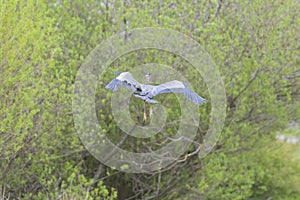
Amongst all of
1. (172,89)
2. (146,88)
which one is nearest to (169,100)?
(172,89)

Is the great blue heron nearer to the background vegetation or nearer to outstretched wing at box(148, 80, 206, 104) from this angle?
outstretched wing at box(148, 80, 206, 104)

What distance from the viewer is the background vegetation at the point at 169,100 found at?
8.94m

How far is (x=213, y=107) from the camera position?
9508mm

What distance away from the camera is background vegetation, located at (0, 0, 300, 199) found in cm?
894

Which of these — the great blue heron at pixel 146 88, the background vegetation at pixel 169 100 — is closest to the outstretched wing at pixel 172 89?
the great blue heron at pixel 146 88

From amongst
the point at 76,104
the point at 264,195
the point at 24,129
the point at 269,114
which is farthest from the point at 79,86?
the point at 264,195

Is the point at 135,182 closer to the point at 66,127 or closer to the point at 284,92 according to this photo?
the point at 66,127

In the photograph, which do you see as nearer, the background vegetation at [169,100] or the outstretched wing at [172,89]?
the outstretched wing at [172,89]

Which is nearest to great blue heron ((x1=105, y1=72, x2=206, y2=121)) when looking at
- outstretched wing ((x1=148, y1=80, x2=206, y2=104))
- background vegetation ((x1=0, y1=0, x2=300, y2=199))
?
outstretched wing ((x1=148, y1=80, x2=206, y2=104))

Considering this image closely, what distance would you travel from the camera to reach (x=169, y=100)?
32.4ft

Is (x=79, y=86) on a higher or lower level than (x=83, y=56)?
lower

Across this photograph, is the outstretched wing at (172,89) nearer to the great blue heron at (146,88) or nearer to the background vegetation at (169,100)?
the great blue heron at (146,88)

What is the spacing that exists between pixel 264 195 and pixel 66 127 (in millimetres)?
6662

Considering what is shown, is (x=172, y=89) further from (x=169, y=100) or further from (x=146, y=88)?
(x=169, y=100)
